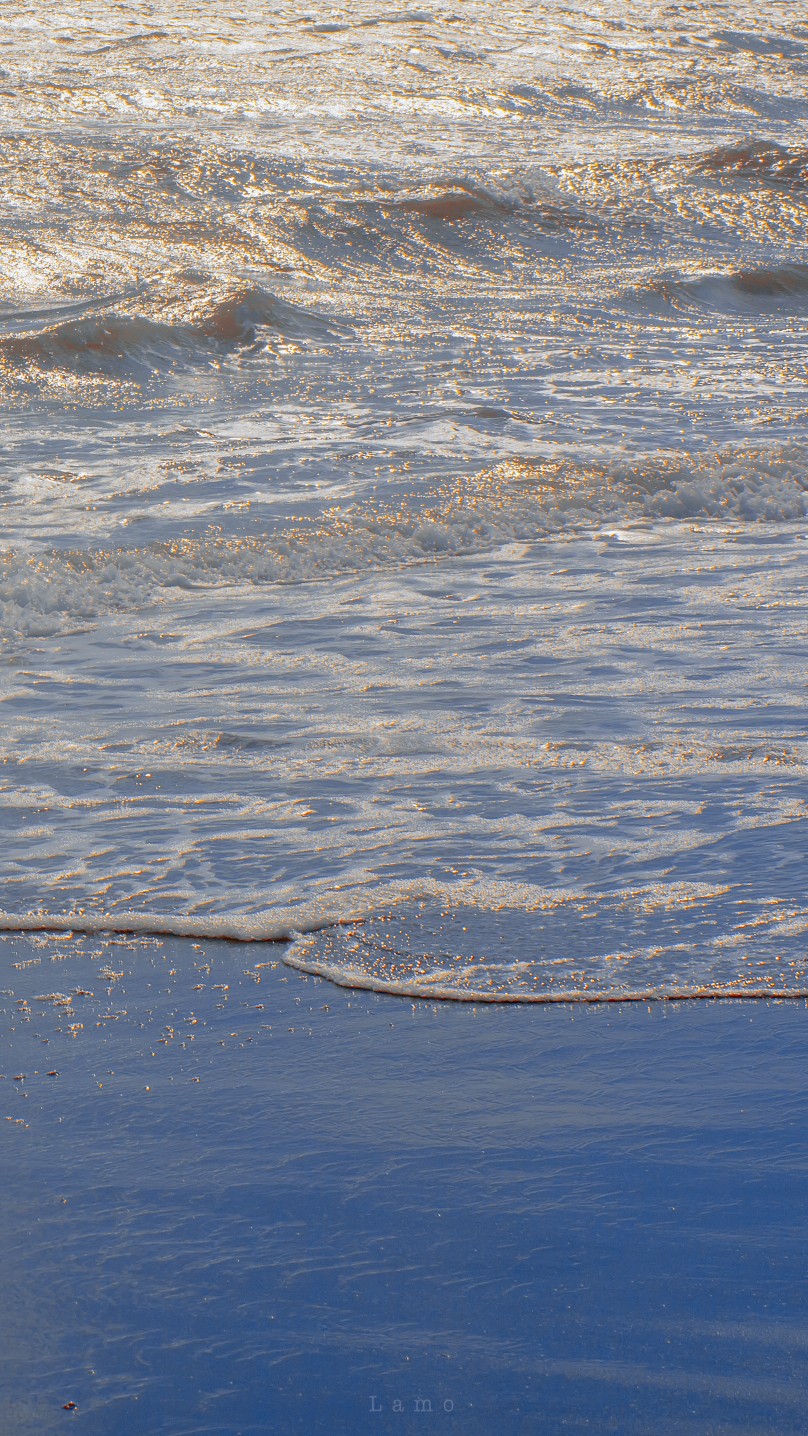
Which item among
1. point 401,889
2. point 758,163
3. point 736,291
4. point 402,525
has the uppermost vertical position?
point 758,163

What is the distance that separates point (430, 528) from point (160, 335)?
6036 millimetres

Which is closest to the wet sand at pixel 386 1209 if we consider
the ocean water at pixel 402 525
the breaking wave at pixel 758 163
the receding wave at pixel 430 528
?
the ocean water at pixel 402 525

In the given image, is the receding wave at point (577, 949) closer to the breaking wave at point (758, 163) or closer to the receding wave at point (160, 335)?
the receding wave at point (160, 335)

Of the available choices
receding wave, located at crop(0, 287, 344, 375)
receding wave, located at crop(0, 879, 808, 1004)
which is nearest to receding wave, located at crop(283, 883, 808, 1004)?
receding wave, located at crop(0, 879, 808, 1004)

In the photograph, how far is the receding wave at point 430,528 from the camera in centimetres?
654

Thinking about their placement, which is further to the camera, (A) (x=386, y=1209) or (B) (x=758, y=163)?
(B) (x=758, y=163)

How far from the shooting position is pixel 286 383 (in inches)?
456

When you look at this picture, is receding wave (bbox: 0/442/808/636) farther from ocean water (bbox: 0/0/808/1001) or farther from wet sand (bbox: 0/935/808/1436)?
wet sand (bbox: 0/935/808/1436)

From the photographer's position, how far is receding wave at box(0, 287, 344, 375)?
11742 millimetres

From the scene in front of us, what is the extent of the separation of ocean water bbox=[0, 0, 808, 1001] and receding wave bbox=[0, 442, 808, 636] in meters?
0.03

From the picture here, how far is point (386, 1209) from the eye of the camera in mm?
2410

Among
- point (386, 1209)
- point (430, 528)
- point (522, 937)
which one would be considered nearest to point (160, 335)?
point (430, 528)

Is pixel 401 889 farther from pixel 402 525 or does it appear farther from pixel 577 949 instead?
pixel 402 525

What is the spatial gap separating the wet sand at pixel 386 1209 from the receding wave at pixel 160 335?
9.40 metres
